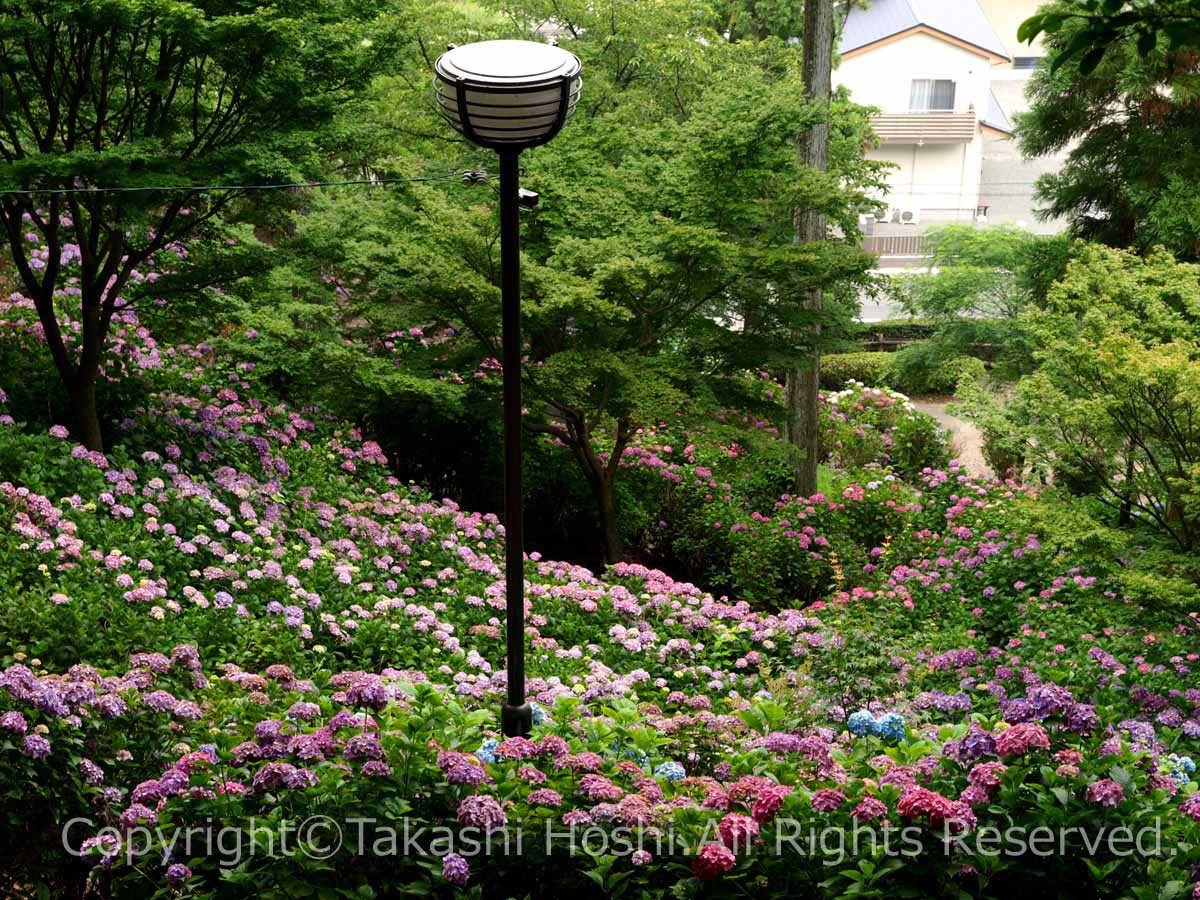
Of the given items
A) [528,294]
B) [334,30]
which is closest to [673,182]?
[528,294]

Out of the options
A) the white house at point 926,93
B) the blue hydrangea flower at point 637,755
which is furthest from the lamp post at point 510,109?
the white house at point 926,93

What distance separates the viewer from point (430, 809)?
3207mm

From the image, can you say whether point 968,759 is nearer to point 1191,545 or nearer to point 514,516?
point 514,516

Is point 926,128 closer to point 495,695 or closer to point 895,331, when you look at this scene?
point 895,331

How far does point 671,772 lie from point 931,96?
23.3 meters

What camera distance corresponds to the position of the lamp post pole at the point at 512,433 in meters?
3.79

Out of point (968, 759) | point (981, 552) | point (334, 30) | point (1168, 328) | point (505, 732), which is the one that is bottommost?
point (981, 552)

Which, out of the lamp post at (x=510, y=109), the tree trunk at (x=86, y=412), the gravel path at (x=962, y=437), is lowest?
the gravel path at (x=962, y=437)

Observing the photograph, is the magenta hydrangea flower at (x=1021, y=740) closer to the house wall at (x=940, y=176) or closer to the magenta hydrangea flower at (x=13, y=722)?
the magenta hydrangea flower at (x=13, y=722)

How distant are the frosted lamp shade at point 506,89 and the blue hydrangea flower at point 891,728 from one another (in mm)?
2042

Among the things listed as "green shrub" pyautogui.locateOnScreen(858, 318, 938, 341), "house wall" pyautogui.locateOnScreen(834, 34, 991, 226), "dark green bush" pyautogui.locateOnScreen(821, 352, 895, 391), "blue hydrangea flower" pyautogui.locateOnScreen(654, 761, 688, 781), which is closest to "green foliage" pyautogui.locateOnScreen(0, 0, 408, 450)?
"blue hydrangea flower" pyautogui.locateOnScreen(654, 761, 688, 781)

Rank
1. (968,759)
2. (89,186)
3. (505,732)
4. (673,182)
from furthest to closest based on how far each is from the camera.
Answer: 1. (673,182)
2. (89,186)
3. (505,732)
4. (968,759)

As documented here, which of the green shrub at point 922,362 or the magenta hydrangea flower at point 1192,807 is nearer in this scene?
the magenta hydrangea flower at point 1192,807

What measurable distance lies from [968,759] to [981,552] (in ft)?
16.2
